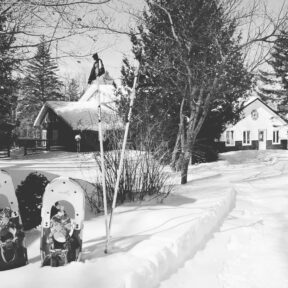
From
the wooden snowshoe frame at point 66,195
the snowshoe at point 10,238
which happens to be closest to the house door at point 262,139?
the wooden snowshoe frame at point 66,195

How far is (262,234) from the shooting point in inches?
271

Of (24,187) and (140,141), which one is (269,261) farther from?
(140,141)

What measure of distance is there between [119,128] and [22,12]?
138 inches

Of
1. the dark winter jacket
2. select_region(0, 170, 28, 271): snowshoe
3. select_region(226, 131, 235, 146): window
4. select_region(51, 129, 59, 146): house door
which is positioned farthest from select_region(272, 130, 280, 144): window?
select_region(0, 170, 28, 271): snowshoe

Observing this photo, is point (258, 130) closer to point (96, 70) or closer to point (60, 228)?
point (96, 70)

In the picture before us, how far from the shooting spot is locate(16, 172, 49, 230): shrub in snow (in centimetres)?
650

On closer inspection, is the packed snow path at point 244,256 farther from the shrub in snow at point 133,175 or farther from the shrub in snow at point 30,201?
the shrub in snow at point 30,201

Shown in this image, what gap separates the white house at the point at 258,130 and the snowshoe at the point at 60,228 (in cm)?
4043

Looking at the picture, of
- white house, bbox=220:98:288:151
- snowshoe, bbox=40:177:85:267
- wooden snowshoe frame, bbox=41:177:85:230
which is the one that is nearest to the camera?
snowshoe, bbox=40:177:85:267

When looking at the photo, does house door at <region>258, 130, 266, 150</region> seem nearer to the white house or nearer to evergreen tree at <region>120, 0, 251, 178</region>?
the white house

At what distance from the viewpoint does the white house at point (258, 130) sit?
44.2 meters

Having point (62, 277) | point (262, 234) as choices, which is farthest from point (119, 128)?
point (62, 277)

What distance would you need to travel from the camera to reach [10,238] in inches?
173

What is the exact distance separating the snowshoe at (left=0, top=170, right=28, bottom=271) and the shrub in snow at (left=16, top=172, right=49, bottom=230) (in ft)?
6.34
